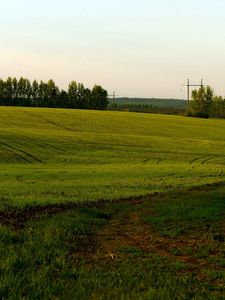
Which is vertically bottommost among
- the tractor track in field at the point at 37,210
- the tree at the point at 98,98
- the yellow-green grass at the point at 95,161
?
the yellow-green grass at the point at 95,161

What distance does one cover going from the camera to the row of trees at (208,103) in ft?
588

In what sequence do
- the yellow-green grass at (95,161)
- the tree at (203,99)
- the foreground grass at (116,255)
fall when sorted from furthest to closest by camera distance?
the tree at (203,99), the yellow-green grass at (95,161), the foreground grass at (116,255)

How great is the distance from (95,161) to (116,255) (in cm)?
3769

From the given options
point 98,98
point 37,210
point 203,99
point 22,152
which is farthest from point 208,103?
point 37,210

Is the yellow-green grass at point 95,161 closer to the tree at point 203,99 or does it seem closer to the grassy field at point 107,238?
the grassy field at point 107,238

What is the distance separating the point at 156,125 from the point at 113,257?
88658 millimetres

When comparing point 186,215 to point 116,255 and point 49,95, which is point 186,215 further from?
point 49,95

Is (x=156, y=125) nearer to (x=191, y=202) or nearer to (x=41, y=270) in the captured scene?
(x=191, y=202)

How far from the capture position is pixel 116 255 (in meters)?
11.2

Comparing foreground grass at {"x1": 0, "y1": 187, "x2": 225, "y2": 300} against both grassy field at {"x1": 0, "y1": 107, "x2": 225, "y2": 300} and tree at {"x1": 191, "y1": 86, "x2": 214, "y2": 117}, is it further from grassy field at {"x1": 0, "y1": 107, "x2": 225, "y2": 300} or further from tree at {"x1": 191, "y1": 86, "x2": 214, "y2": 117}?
tree at {"x1": 191, "y1": 86, "x2": 214, "y2": 117}

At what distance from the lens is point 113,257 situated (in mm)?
11016

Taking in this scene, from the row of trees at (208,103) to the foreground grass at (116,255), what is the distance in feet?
542

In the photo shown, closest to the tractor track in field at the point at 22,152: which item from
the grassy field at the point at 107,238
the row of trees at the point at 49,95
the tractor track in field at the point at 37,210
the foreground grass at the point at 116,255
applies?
the grassy field at the point at 107,238

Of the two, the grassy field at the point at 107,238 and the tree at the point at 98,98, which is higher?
the tree at the point at 98,98
